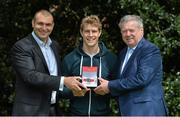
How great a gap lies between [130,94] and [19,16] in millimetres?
2875

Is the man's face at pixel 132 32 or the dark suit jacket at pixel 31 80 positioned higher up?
the man's face at pixel 132 32

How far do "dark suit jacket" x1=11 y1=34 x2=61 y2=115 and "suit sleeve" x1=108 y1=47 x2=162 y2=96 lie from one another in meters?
0.64

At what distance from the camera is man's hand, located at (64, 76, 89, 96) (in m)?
5.11

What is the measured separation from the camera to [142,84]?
4.94 meters

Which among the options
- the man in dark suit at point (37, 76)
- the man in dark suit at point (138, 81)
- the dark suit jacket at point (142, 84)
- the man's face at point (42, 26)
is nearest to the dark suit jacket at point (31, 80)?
the man in dark suit at point (37, 76)

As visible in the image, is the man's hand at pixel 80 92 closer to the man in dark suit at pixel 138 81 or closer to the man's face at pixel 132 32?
the man in dark suit at pixel 138 81

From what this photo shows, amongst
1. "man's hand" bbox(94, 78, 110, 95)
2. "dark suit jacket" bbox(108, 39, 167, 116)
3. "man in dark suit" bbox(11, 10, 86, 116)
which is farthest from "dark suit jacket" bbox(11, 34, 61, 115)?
"dark suit jacket" bbox(108, 39, 167, 116)

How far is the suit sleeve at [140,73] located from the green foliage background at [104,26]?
1.61m

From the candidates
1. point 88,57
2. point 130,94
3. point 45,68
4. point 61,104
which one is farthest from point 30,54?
point 61,104

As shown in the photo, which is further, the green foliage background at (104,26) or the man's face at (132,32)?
the green foliage background at (104,26)

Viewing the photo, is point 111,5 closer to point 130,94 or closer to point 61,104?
point 61,104

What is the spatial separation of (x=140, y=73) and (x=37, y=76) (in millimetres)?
1043

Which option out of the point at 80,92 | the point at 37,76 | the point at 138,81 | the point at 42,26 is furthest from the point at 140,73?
the point at 42,26

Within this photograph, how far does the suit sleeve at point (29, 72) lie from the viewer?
506 centimetres
